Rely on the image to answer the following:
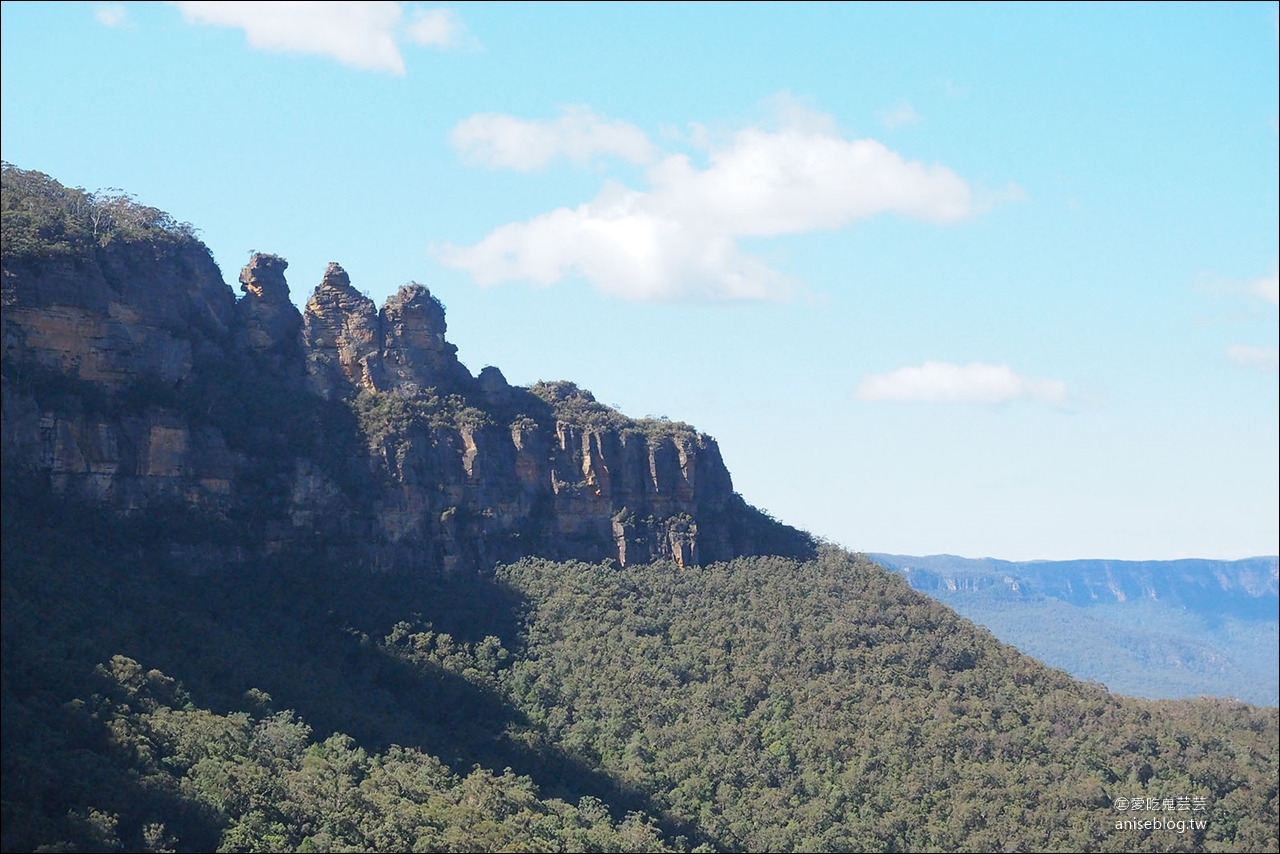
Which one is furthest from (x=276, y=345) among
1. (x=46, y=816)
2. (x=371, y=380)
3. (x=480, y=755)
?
(x=46, y=816)

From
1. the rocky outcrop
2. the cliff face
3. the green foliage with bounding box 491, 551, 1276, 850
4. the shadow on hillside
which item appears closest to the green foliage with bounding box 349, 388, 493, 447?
the cliff face

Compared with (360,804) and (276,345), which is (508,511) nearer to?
(276,345)

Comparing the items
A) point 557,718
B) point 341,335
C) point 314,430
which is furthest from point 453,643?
point 341,335

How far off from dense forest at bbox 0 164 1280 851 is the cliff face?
0.58 feet

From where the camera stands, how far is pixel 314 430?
8412cm

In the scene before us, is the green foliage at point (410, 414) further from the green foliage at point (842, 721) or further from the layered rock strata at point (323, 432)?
the green foliage at point (842, 721)

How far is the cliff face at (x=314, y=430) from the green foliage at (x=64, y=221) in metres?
0.21

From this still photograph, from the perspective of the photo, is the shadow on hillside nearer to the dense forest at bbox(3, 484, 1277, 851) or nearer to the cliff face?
the dense forest at bbox(3, 484, 1277, 851)

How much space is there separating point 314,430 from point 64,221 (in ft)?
55.6

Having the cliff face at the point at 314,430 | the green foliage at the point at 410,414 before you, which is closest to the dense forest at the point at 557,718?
the cliff face at the point at 314,430

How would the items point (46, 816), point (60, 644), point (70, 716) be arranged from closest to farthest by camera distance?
point (46, 816) < point (70, 716) < point (60, 644)

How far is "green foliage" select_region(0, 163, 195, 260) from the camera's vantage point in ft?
232

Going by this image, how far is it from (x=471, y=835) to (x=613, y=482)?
36.1 metres

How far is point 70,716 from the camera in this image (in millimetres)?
54625
